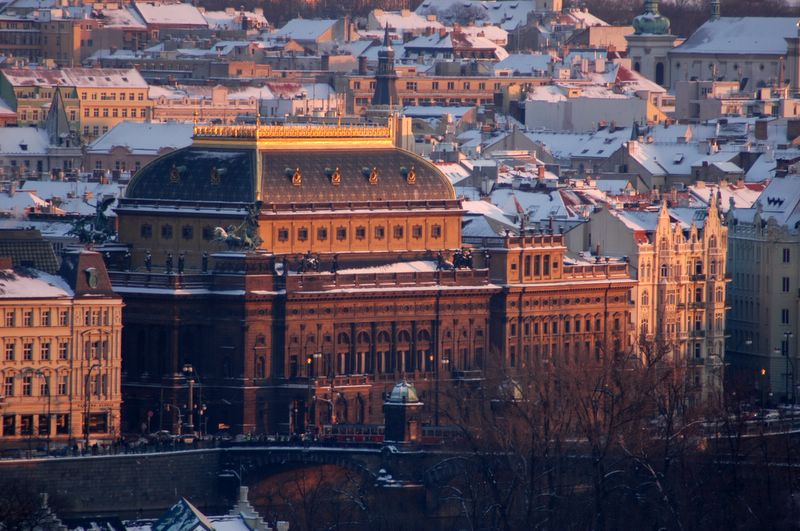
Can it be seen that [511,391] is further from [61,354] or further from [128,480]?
[61,354]

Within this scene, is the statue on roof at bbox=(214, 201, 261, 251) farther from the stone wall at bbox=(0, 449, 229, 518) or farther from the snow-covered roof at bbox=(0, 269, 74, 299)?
the stone wall at bbox=(0, 449, 229, 518)

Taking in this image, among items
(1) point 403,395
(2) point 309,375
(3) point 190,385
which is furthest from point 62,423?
(2) point 309,375

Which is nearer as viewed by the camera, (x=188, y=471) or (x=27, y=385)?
(x=188, y=471)

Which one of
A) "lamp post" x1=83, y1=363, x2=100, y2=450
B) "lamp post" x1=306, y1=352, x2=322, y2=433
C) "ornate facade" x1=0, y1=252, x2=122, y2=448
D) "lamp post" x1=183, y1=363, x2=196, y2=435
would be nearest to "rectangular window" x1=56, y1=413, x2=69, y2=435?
"ornate facade" x1=0, y1=252, x2=122, y2=448

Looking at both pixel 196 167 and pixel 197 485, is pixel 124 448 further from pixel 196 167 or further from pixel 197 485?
pixel 196 167

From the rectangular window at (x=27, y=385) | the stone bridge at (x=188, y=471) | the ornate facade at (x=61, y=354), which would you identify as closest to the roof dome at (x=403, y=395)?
the stone bridge at (x=188, y=471)

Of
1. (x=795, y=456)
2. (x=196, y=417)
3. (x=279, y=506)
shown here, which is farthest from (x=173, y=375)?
(x=795, y=456)
